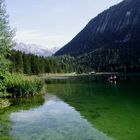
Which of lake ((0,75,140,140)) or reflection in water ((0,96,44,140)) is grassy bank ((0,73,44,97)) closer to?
reflection in water ((0,96,44,140))

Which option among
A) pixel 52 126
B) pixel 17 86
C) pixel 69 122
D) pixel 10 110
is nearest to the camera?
pixel 52 126

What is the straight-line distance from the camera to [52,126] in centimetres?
4559

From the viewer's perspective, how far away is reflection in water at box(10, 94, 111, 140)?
129 feet

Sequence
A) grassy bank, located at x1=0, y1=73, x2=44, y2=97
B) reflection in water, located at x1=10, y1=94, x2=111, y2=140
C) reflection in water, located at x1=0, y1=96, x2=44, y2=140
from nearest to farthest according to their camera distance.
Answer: reflection in water, located at x1=10, y1=94, x2=111, y2=140 < reflection in water, located at x1=0, y1=96, x2=44, y2=140 < grassy bank, located at x1=0, y1=73, x2=44, y2=97

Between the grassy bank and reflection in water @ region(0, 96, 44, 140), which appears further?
the grassy bank

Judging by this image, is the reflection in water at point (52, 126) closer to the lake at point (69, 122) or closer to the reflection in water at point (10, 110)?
the lake at point (69, 122)

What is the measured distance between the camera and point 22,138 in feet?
127

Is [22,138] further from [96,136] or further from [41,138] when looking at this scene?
[96,136]

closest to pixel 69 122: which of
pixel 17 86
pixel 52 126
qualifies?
pixel 52 126

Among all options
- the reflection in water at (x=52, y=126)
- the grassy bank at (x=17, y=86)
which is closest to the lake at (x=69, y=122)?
the reflection in water at (x=52, y=126)

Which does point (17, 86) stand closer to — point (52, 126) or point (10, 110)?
point (10, 110)

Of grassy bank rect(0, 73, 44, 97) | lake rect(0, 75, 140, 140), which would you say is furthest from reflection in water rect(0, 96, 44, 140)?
grassy bank rect(0, 73, 44, 97)

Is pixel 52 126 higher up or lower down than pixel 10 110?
lower down

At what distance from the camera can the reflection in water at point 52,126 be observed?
129ft
